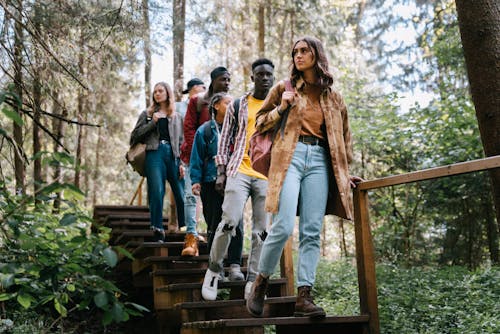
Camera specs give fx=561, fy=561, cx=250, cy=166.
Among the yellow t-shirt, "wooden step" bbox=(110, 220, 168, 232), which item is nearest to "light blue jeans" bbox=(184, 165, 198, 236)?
the yellow t-shirt

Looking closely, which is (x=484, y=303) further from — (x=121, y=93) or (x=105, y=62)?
(x=121, y=93)

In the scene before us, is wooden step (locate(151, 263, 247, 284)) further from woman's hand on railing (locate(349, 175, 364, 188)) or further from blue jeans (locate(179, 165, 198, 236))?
woman's hand on railing (locate(349, 175, 364, 188))

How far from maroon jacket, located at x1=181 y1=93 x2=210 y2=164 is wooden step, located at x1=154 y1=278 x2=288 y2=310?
1512mm

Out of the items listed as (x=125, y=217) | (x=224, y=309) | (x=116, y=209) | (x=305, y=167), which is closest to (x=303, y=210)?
(x=305, y=167)

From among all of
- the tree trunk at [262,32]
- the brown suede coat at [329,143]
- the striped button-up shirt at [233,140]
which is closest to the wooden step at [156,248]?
the striped button-up shirt at [233,140]

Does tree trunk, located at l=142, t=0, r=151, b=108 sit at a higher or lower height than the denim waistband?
higher

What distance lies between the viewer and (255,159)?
4188mm

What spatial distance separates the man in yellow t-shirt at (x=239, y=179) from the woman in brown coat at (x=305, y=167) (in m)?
0.82

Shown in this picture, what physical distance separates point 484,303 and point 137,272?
388 centimetres

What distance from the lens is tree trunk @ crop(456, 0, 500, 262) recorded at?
404cm

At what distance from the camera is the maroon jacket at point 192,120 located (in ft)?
20.0

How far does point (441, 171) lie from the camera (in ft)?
12.1

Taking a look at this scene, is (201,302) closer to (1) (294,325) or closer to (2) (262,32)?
(1) (294,325)

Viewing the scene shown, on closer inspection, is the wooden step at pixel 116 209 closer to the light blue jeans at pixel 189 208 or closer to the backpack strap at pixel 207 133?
the light blue jeans at pixel 189 208
